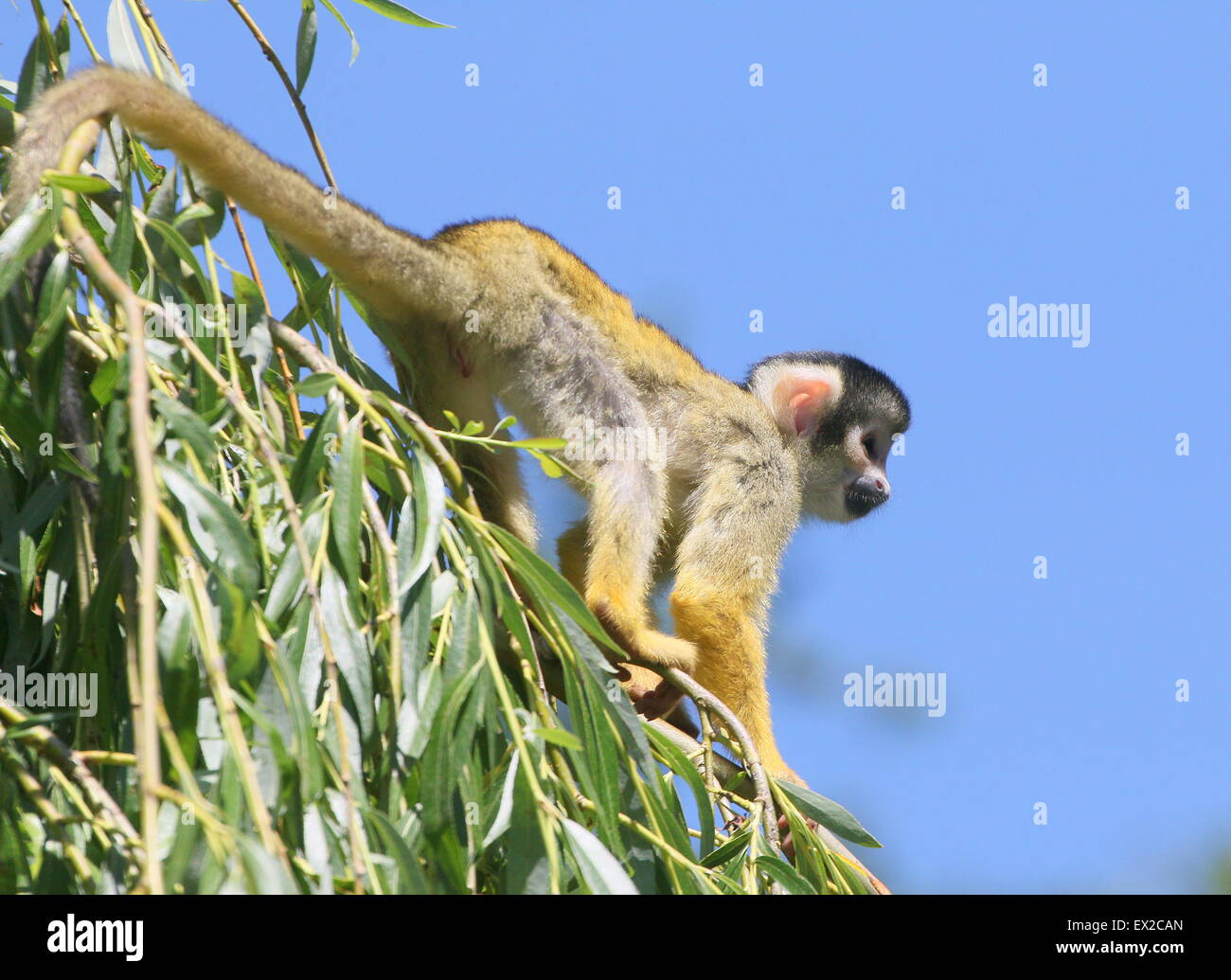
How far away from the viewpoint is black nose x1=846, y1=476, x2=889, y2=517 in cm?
550

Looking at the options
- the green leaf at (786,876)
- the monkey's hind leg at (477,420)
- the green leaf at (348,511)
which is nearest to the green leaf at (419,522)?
the green leaf at (348,511)

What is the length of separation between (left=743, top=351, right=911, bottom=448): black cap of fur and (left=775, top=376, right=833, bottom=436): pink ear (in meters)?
0.06

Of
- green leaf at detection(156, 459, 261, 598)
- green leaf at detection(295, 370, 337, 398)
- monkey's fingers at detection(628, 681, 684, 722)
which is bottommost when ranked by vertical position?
monkey's fingers at detection(628, 681, 684, 722)

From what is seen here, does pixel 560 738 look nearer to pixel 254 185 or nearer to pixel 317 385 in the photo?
pixel 317 385

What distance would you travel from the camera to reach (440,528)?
8.64 feet

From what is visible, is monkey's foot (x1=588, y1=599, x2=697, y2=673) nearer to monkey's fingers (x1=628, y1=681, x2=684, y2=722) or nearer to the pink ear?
monkey's fingers (x1=628, y1=681, x2=684, y2=722)

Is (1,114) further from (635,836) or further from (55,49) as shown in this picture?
(635,836)

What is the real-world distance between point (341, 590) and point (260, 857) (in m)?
0.80

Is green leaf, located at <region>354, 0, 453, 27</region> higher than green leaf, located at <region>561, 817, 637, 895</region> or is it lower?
higher

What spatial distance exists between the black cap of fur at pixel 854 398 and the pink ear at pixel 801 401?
6 centimetres

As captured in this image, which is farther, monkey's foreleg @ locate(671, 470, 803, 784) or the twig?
monkey's foreleg @ locate(671, 470, 803, 784)

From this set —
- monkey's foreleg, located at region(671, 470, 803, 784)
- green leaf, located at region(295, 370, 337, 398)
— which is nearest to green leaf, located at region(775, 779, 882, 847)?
monkey's foreleg, located at region(671, 470, 803, 784)
